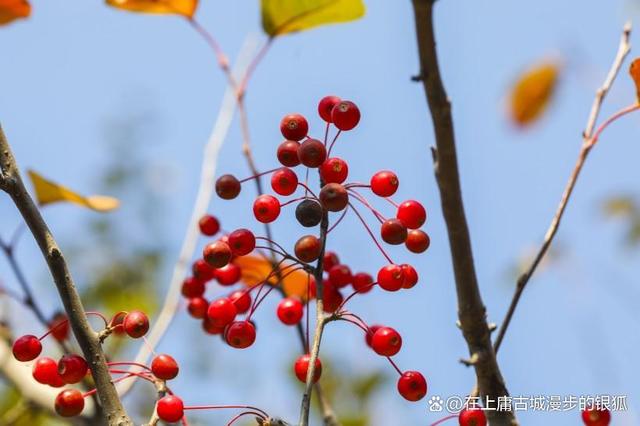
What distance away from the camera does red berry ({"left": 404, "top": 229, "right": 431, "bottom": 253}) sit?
1408mm

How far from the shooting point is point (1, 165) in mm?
1249

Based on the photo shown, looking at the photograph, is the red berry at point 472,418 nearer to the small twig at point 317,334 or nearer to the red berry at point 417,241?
the red berry at point 417,241

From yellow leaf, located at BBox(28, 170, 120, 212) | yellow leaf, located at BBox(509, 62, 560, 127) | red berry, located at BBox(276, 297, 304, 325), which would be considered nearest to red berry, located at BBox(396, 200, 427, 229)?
red berry, located at BBox(276, 297, 304, 325)

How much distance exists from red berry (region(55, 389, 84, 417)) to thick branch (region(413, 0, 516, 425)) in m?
0.65

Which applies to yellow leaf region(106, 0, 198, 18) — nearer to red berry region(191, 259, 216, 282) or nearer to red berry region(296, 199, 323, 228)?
red berry region(191, 259, 216, 282)

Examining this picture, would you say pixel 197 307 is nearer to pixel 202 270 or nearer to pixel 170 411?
pixel 202 270

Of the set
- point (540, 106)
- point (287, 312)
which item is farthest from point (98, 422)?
point (540, 106)

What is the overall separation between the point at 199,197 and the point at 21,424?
2.77 feet

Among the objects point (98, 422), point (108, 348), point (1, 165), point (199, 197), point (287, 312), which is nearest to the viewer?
point (1, 165)

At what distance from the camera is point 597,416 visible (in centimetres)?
157

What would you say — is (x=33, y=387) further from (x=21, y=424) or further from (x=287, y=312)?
(x=287, y=312)

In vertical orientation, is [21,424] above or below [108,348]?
below

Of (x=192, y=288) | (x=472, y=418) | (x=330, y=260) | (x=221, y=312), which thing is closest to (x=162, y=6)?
(x=192, y=288)

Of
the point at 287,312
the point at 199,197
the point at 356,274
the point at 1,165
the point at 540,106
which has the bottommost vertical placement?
the point at 1,165
